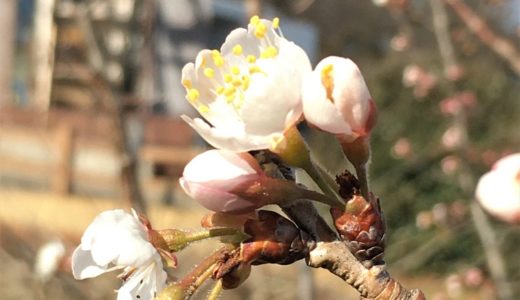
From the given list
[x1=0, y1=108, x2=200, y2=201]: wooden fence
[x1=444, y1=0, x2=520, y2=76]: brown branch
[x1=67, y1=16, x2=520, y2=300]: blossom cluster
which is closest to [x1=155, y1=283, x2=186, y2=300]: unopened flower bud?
[x1=67, y1=16, x2=520, y2=300]: blossom cluster

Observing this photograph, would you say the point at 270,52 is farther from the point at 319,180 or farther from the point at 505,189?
the point at 505,189

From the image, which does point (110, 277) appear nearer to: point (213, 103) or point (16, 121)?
point (213, 103)

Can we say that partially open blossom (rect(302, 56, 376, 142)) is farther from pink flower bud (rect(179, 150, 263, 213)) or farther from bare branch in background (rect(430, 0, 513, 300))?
bare branch in background (rect(430, 0, 513, 300))

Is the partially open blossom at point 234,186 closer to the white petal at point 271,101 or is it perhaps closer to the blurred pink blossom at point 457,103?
the white petal at point 271,101

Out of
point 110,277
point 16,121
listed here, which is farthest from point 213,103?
point 16,121

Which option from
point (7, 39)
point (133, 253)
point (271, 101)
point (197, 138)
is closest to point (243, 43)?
point (271, 101)

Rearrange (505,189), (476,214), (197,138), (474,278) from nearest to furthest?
(505,189)
(476,214)
(474,278)
(197,138)

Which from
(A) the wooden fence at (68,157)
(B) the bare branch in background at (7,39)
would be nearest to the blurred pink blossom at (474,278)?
(A) the wooden fence at (68,157)
